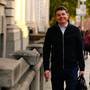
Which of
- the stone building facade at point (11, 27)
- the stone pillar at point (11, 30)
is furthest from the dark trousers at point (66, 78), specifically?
the stone pillar at point (11, 30)

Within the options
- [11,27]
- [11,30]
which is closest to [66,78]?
[11,30]

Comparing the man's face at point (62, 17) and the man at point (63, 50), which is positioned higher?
the man's face at point (62, 17)

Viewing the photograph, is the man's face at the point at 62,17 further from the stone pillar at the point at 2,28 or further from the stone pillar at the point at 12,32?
the stone pillar at the point at 12,32

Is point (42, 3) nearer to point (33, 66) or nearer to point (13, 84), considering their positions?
point (33, 66)

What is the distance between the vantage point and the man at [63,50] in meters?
7.32

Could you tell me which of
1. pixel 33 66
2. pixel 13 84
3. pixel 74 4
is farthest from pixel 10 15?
pixel 74 4

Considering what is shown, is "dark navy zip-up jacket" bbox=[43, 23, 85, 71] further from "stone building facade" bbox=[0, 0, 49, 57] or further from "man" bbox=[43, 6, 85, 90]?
"stone building facade" bbox=[0, 0, 49, 57]

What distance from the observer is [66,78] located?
7.42 meters

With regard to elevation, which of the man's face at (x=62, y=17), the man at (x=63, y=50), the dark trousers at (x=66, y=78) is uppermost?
the man's face at (x=62, y=17)

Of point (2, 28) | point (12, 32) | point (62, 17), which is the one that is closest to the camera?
point (62, 17)

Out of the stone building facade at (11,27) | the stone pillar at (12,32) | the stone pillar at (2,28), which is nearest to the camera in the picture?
the stone pillar at (2,28)

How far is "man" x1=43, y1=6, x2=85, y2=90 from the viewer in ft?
24.0

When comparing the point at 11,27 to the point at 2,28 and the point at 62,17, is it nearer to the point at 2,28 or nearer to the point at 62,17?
the point at 2,28

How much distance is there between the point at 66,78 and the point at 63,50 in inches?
16.2
